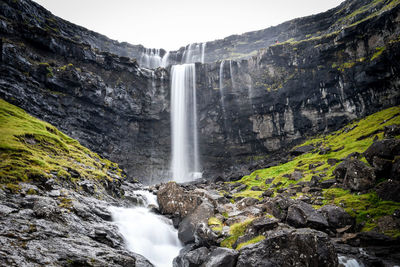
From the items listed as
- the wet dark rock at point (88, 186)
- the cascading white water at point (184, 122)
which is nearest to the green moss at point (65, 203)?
the wet dark rock at point (88, 186)

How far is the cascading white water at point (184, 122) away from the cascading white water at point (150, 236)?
38.3 metres

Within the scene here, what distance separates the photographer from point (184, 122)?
56.4 metres

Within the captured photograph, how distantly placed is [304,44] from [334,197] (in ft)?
151

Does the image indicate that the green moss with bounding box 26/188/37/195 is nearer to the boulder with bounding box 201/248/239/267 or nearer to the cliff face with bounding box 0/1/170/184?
the boulder with bounding box 201/248/239/267

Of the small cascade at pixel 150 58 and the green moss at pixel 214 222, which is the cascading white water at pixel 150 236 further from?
the small cascade at pixel 150 58

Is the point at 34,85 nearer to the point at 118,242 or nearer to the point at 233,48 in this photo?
the point at 118,242

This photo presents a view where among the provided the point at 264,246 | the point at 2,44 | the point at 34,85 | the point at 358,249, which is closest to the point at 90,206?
the point at 264,246

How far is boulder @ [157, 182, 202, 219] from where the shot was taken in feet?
56.1

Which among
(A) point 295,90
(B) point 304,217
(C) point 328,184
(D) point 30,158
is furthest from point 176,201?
(A) point 295,90

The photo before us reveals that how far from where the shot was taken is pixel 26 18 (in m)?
42.0

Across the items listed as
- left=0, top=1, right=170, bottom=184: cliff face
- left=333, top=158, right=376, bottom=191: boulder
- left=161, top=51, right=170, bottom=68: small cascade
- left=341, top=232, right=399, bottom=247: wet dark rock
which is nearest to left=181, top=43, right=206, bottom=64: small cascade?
left=161, top=51, right=170, bottom=68: small cascade

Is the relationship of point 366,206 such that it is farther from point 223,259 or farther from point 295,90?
point 295,90

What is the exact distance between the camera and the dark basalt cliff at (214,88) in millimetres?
38688

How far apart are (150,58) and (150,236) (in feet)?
264
